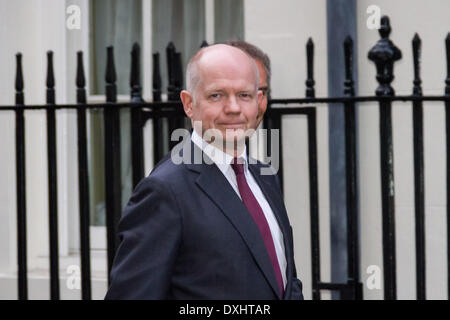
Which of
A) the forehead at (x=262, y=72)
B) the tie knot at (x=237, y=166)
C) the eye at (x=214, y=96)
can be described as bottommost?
the tie knot at (x=237, y=166)

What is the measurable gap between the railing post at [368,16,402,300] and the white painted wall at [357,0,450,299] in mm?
1226

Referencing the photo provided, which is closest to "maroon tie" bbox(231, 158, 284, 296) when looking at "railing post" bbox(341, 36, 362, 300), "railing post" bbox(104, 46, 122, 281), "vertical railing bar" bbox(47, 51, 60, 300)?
"railing post" bbox(341, 36, 362, 300)

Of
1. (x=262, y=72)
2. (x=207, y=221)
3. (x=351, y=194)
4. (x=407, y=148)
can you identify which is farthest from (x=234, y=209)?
(x=407, y=148)

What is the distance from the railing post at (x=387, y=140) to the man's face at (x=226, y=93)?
1499mm

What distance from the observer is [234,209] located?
1974 millimetres

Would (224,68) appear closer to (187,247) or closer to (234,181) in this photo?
(234,181)

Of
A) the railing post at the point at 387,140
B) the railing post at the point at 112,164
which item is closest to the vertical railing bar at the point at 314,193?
the railing post at the point at 387,140

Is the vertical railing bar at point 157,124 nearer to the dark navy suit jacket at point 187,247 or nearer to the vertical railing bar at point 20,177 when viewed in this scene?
the vertical railing bar at point 20,177

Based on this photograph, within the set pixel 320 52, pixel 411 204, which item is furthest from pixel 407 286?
pixel 320 52

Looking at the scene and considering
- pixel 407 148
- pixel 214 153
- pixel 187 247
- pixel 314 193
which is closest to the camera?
pixel 187 247

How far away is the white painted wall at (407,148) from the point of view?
15.1 feet

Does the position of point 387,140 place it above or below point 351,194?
above

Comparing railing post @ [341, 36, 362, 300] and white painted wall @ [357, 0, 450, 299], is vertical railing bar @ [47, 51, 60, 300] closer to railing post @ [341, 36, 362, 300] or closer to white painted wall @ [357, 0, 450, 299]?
railing post @ [341, 36, 362, 300]

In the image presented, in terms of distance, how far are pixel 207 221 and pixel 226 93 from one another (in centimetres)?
32
